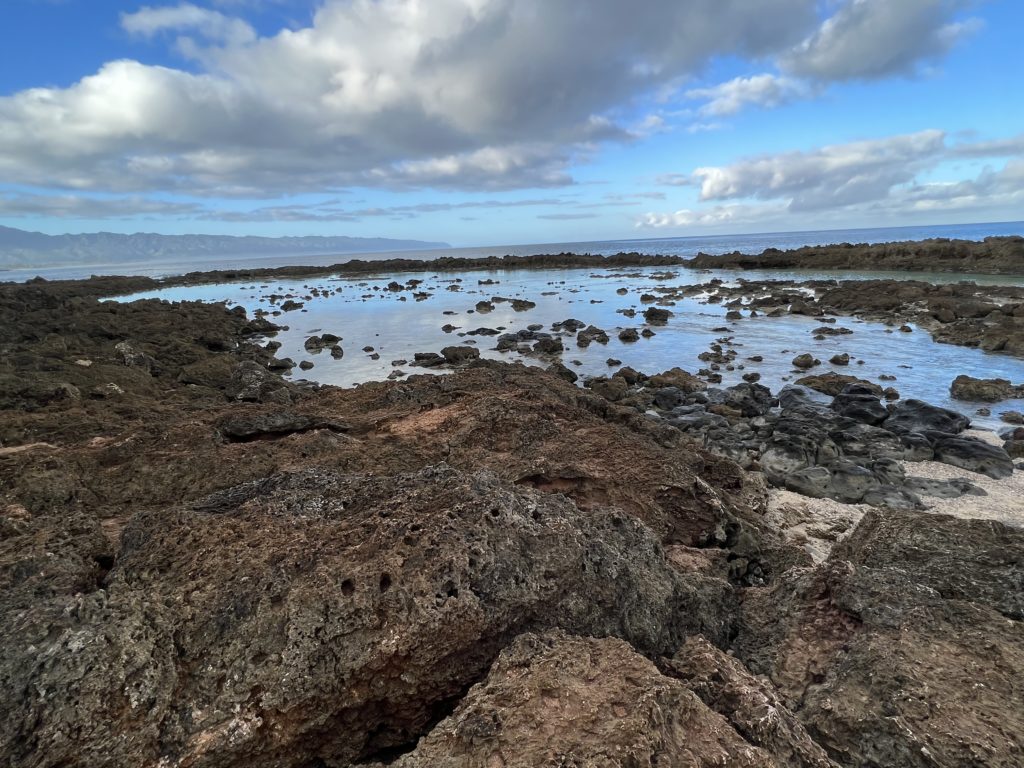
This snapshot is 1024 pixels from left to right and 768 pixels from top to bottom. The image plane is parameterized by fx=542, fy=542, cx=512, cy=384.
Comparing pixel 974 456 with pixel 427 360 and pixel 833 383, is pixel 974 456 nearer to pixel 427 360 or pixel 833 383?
pixel 833 383

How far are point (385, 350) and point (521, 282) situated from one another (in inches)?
1506

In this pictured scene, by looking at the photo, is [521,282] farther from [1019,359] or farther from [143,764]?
[143,764]

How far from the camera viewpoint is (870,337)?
24719 mm

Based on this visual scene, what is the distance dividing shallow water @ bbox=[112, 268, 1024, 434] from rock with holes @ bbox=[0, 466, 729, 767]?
14419mm

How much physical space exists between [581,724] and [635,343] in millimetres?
23738

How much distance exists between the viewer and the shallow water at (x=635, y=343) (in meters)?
18.5

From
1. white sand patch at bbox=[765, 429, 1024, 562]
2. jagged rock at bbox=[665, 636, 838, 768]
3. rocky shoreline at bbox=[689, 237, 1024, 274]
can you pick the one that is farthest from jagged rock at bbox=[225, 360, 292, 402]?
rocky shoreline at bbox=[689, 237, 1024, 274]

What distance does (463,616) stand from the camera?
3.04m

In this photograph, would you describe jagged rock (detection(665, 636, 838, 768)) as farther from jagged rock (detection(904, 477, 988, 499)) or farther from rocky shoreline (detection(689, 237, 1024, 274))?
rocky shoreline (detection(689, 237, 1024, 274))

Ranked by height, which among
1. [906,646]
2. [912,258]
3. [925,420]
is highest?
[906,646]

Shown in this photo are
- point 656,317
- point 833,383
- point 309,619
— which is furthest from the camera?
point 656,317

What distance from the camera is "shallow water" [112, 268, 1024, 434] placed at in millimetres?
18500

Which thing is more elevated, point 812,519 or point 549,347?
point 812,519

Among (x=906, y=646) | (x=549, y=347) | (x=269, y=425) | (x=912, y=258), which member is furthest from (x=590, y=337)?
(x=912, y=258)
